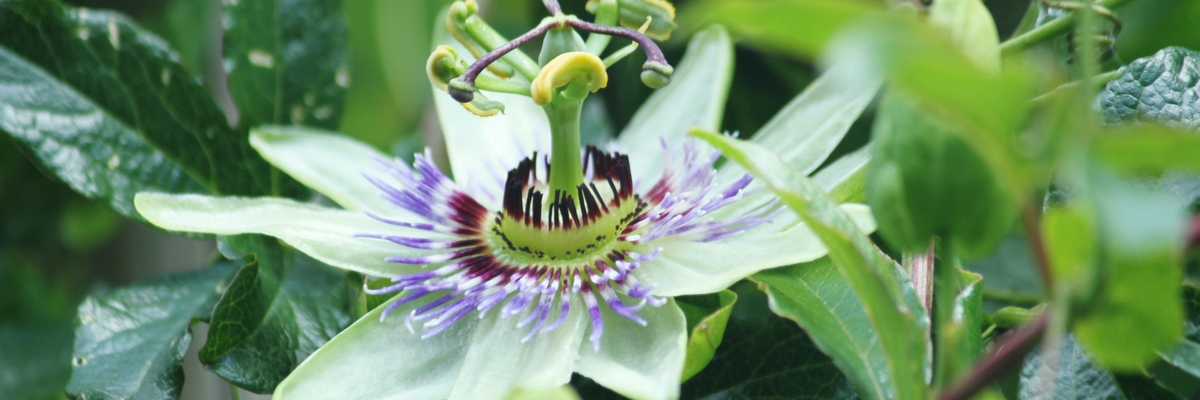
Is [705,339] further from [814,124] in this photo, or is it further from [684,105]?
[684,105]

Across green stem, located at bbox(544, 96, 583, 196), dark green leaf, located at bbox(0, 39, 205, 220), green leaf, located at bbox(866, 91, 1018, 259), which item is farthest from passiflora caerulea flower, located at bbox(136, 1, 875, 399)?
green leaf, located at bbox(866, 91, 1018, 259)

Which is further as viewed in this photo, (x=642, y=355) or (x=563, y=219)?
(x=563, y=219)

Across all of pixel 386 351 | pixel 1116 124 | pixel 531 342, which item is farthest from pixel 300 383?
pixel 1116 124

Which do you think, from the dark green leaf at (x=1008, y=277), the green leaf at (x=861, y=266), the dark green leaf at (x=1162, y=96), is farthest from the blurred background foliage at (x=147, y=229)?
the green leaf at (x=861, y=266)

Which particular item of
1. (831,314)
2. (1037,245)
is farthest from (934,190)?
(831,314)

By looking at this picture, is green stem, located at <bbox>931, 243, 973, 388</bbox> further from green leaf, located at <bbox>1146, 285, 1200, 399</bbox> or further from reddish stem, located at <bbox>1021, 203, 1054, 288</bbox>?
green leaf, located at <bbox>1146, 285, 1200, 399</bbox>

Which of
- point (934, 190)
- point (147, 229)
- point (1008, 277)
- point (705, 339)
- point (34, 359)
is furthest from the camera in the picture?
point (147, 229)

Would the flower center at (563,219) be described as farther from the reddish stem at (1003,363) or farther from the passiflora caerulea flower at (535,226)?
the reddish stem at (1003,363)
